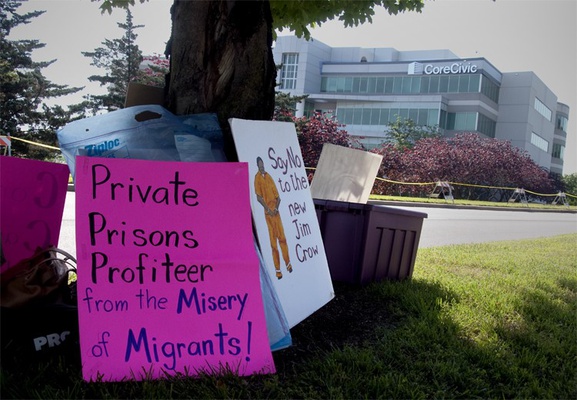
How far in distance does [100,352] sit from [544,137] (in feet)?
243

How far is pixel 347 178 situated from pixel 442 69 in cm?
5645

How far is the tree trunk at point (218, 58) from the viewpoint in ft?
10.3

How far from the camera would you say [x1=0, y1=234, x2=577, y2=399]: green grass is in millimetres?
2262

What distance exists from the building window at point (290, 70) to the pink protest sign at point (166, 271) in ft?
205

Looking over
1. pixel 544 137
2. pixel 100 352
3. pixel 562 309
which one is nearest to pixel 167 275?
pixel 100 352

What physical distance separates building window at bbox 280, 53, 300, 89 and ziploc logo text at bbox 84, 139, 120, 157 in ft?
204

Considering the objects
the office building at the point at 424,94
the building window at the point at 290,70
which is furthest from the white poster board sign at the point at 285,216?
the building window at the point at 290,70

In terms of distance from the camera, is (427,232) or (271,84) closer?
(271,84)

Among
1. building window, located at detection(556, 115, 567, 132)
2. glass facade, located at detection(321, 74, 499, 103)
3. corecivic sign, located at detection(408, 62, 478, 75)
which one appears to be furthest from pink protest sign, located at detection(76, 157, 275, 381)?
building window, located at detection(556, 115, 567, 132)

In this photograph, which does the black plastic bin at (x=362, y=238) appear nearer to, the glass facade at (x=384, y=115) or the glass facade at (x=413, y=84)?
the glass facade at (x=384, y=115)

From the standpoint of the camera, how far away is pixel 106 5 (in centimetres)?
506

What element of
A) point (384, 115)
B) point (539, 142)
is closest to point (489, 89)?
point (384, 115)

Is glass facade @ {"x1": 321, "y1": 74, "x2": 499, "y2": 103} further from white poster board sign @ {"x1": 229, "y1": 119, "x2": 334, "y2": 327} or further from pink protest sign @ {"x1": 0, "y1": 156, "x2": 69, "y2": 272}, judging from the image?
pink protest sign @ {"x1": 0, "y1": 156, "x2": 69, "y2": 272}

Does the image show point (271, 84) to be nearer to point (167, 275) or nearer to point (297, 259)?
point (297, 259)
